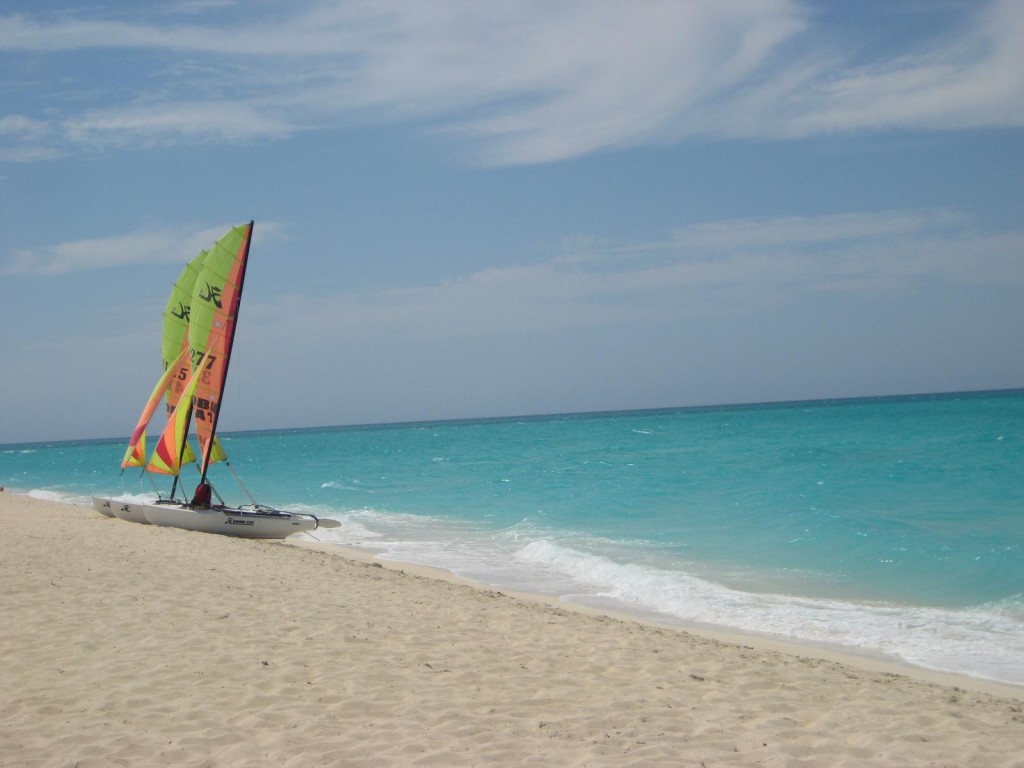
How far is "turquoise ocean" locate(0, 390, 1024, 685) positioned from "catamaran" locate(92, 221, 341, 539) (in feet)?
5.96

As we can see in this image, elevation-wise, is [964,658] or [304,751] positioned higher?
[304,751]

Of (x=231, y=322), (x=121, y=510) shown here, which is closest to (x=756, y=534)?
(x=231, y=322)

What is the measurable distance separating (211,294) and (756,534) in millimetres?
11225

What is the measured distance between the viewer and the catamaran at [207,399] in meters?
16.3

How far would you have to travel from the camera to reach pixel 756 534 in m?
16.5

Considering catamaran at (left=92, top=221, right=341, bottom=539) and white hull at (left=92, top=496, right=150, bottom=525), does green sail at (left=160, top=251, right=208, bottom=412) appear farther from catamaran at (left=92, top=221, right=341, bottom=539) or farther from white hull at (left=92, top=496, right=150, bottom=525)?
white hull at (left=92, top=496, right=150, bottom=525)

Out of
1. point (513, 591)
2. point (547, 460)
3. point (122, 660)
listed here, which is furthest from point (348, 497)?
point (122, 660)

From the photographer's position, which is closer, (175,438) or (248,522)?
(248,522)

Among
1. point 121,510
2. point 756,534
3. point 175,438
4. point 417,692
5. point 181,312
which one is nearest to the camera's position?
point 417,692

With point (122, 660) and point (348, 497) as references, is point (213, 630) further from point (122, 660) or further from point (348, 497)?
point (348, 497)

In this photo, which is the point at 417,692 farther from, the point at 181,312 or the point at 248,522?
the point at 181,312

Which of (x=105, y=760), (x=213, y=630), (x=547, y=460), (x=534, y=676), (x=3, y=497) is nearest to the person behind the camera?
(x=105, y=760)

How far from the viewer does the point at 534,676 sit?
21.6ft

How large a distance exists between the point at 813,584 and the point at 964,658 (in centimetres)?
391
